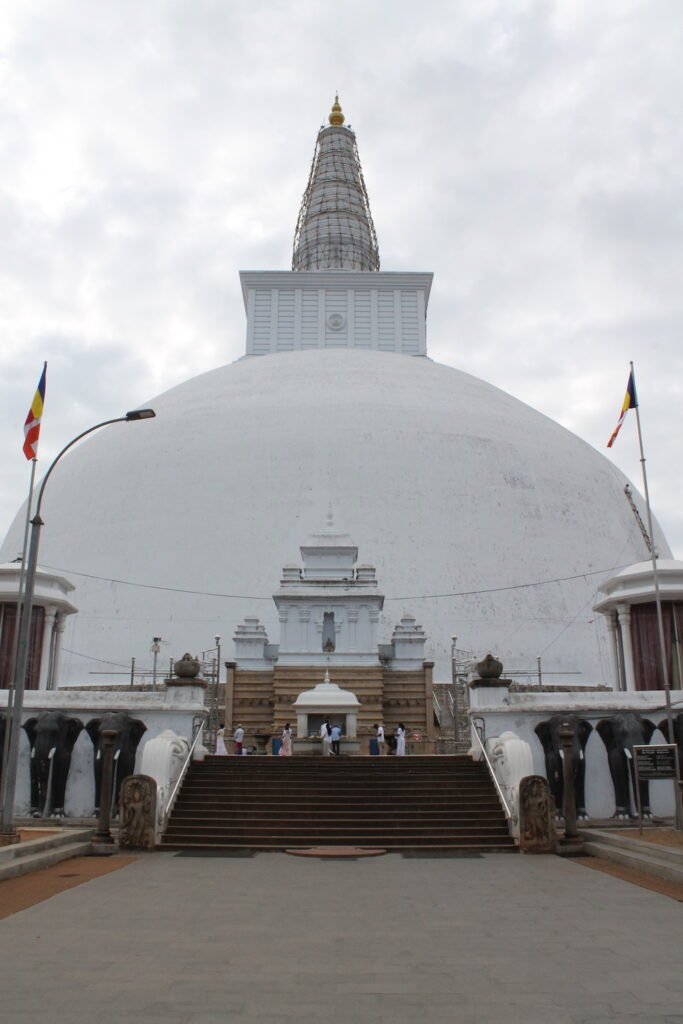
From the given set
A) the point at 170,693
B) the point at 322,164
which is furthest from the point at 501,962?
the point at 322,164

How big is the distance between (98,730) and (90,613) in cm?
1301

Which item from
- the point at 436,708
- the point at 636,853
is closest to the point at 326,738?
the point at 436,708

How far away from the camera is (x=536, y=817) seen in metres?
13.8

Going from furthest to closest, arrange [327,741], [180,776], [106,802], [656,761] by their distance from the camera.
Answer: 1. [327,741]
2. [180,776]
3. [656,761]
4. [106,802]

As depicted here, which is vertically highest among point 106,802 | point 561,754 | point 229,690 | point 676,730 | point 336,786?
point 229,690

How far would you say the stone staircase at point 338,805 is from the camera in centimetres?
1436

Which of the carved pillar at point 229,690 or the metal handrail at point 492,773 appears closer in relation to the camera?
the metal handrail at point 492,773

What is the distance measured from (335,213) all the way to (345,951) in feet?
167

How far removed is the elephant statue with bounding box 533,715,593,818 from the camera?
54.9 ft

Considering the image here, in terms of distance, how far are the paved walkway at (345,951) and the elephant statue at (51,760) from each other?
6164 millimetres

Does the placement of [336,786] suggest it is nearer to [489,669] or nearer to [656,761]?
[489,669]

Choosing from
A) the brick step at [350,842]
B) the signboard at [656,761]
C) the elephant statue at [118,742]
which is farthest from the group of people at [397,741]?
the signboard at [656,761]

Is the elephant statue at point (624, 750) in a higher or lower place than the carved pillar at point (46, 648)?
lower

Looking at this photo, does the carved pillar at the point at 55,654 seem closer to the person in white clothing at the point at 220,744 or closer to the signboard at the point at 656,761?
the person in white clothing at the point at 220,744
